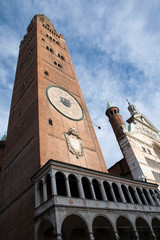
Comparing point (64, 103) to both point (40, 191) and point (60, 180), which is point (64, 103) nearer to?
point (60, 180)

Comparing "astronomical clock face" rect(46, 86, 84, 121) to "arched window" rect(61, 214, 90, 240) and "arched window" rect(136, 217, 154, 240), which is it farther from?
"arched window" rect(136, 217, 154, 240)

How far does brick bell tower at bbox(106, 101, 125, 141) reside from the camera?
3260cm

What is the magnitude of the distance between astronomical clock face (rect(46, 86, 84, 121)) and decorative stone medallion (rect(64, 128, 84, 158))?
2.60 metres

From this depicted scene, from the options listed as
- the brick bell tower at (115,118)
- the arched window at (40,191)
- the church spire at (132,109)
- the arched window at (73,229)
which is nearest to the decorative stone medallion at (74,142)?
the arched window at (40,191)

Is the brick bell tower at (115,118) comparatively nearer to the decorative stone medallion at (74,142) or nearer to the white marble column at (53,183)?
the decorative stone medallion at (74,142)

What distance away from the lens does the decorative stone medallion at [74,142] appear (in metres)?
17.7

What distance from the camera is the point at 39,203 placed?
1199 centimetres

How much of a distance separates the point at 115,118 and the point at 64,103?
15087mm

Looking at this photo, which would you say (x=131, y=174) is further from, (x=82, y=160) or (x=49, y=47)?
(x=49, y=47)

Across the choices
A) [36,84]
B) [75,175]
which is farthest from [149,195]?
[36,84]

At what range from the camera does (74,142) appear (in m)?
18.6

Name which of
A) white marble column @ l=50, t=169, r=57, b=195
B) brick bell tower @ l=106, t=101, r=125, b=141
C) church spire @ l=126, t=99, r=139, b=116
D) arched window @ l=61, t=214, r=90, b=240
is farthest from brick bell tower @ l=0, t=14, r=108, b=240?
church spire @ l=126, t=99, r=139, b=116

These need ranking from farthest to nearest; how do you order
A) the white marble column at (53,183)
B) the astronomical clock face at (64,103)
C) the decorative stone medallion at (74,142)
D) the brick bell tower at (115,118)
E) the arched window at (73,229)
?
1. the brick bell tower at (115,118)
2. the astronomical clock face at (64,103)
3. the decorative stone medallion at (74,142)
4. the arched window at (73,229)
5. the white marble column at (53,183)

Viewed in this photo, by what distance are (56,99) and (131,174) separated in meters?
13.6
